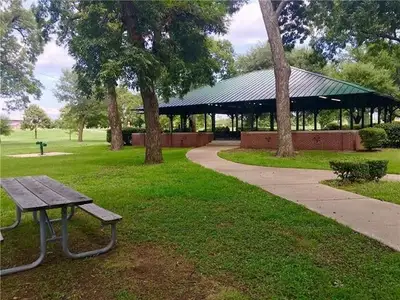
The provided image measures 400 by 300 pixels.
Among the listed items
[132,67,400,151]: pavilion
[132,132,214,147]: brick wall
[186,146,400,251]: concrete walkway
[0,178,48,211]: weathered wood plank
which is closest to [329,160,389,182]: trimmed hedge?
[186,146,400,251]: concrete walkway

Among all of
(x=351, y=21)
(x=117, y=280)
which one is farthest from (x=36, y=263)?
(x=351, y=21)

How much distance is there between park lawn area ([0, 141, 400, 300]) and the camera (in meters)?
2.97

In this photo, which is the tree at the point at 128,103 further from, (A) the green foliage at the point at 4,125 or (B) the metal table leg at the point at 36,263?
(B) the metal table leg at the point at 36,263

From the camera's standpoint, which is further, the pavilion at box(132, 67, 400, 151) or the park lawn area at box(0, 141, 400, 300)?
the pavilion at box(132, 67, 400, 151)

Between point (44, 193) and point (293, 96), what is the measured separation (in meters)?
16.0

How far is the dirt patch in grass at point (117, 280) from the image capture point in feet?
9.65

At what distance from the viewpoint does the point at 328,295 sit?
2820 millimetres

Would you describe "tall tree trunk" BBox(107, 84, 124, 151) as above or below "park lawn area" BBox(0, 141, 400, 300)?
above

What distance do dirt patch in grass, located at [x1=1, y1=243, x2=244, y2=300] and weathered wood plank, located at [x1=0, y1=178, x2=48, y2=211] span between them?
0.68 m

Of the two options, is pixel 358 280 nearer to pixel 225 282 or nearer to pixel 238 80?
pixel 225 282

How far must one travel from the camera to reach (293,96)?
18.2 metres

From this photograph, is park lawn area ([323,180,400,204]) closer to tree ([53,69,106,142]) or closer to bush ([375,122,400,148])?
bush ([375,122,400,148])

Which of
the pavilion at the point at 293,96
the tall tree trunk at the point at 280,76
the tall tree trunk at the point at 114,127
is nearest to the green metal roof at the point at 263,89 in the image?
the pavilion at the point at 293,96

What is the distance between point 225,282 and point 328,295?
0.85 meters
